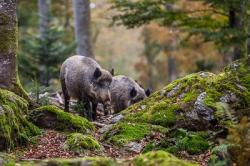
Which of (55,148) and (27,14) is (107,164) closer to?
(55,148)

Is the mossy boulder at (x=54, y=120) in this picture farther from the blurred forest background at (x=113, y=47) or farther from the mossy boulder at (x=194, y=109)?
the blurred forest background at (x=113, y=47)

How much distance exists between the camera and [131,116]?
1009 cm

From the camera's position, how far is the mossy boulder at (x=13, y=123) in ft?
25.6

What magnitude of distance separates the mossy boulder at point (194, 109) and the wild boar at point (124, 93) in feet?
12.3

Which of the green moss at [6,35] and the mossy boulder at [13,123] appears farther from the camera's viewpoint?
the green moss at [6,35]

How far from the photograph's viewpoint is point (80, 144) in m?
7.94

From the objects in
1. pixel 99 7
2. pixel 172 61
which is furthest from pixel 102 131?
pixel 99 7

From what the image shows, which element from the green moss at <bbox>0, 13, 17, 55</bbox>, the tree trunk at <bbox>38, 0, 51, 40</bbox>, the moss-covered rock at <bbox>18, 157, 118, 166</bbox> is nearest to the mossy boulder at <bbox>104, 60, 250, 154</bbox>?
the moss-covered rock at <bbox>18, 157, 118, 166</bbox>

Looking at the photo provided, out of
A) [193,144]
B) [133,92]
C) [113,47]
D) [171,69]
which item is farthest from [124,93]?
[113,47]

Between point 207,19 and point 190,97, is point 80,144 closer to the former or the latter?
point 190,97

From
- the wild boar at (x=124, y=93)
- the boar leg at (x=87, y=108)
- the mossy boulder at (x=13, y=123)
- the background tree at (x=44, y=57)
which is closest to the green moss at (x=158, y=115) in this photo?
the boar leg at (x=87, y=108)

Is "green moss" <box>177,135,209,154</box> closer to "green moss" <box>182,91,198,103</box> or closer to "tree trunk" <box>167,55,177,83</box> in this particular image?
"green moss" <box>182,91,198,103</box>

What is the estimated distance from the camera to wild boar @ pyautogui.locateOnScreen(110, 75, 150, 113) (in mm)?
14562

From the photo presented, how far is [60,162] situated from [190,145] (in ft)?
9.63
